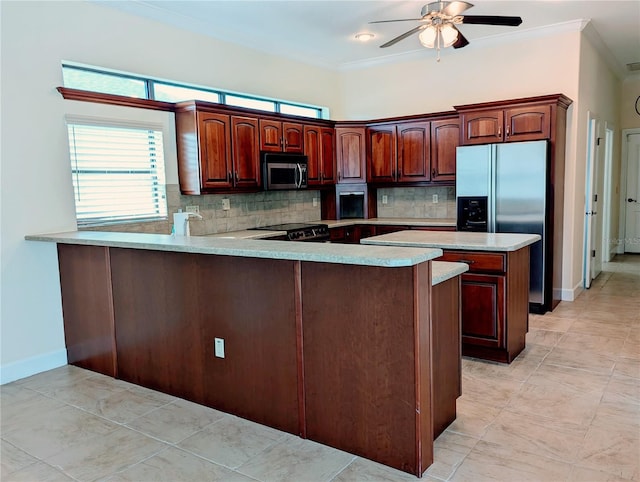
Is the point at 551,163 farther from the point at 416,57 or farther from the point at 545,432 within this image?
the point at 545,432

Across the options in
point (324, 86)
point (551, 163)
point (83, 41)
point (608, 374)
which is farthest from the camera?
point (324, 86)

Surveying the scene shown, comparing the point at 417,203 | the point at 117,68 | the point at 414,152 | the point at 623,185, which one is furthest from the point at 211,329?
the point at 623,185

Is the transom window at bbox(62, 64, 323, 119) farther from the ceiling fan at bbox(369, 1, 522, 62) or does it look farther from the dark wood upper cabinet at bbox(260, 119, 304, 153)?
the ceiling fan at bbox(369, 1, 522, 62)

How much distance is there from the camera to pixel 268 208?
5.77 m

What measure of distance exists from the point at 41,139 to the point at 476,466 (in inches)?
141

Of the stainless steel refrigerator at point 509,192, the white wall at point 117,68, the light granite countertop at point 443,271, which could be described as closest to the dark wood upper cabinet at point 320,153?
the white wall at point 117,68

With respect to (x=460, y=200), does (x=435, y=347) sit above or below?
below

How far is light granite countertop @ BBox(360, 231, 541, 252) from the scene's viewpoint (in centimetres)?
345

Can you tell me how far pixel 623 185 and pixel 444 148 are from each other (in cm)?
448

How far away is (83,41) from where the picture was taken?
393 centimetres

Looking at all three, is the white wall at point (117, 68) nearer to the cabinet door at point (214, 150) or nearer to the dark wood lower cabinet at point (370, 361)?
the cabinet door at point (214, 150)

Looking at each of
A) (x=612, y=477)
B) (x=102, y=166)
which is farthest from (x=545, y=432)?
(x=102, y=166)

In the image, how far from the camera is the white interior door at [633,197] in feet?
26.5

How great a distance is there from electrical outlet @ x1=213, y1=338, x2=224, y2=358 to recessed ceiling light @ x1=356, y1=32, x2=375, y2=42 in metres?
3.81
